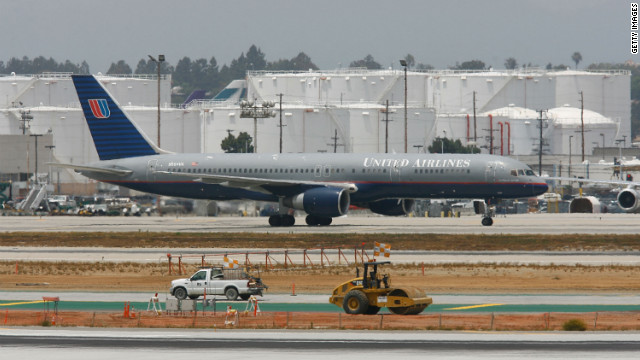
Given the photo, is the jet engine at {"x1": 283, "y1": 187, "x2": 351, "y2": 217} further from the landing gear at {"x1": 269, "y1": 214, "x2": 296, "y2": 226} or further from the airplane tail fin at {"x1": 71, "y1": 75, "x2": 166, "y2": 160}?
the airplane tail fin at {"x1": 71, "y1": 75, "x2": 166, "y2": 160}

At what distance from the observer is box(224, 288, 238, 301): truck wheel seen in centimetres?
3741

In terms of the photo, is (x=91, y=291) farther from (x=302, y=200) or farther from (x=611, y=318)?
(x=302, y=200)

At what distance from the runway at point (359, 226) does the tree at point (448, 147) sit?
3581 inches

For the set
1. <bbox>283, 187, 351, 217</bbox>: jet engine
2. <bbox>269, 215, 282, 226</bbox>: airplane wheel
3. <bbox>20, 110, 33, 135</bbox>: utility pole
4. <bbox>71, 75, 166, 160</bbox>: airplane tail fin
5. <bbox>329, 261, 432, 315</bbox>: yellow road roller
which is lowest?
<bbox>329, 261, 432, 315</bbox>: yellow road roller

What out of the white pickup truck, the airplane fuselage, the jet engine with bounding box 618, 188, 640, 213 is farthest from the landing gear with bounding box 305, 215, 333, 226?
the white pickup truck

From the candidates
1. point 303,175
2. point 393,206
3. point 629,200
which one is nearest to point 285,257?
point 303,175

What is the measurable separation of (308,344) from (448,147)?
158 m

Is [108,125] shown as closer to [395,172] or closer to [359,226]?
[359,226]

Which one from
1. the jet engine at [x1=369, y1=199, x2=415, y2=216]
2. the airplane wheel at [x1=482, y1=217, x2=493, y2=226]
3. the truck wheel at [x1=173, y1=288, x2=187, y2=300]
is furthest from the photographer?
the jet engine at [x1=369, y1=199, x2=415, y2=216]

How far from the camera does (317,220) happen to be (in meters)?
75.0

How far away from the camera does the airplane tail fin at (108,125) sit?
76812 mm

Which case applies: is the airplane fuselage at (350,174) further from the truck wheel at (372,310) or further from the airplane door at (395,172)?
the truck wheel at (372,310)

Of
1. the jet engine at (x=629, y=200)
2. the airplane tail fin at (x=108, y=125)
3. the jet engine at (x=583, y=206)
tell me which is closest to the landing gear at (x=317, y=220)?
the airplane tail fin at (x=108, y=125)

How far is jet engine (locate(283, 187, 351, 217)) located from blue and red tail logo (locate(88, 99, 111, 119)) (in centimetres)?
1688
